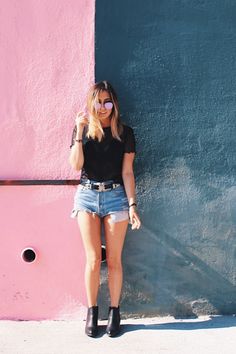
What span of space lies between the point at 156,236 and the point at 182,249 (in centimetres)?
23

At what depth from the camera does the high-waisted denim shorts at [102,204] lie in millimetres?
3705

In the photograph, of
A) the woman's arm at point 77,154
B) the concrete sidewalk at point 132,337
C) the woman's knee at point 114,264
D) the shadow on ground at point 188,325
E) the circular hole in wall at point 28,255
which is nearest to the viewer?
the concrete sidewalk at point 132,337

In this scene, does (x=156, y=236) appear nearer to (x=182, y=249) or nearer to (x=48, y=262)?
(x=182, y=249)

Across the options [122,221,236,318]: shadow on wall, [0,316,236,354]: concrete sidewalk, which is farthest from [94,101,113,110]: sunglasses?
[0,316,236,354]: concrete sidewalk

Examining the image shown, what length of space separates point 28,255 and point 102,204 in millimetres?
810

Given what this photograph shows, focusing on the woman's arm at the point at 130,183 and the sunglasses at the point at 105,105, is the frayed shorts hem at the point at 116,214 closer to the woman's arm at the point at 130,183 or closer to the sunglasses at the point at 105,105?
the woman's arm at the point at 130,183

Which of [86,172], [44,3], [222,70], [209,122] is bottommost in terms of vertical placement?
[86,172]

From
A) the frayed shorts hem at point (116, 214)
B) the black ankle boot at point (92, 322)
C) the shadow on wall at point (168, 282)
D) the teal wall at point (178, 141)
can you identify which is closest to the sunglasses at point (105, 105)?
the teal wall at point (178, 141)

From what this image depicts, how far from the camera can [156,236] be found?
4039mm

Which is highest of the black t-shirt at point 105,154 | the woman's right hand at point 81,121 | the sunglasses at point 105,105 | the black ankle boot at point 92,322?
the sunglasses at point 105,105

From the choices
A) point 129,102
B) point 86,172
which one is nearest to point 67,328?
point 86,172

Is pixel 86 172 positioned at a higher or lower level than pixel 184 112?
lower

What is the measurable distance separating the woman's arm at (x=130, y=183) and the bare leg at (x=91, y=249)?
256 mm

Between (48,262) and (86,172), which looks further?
(48,262)
